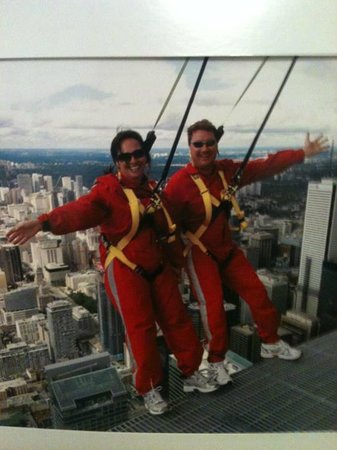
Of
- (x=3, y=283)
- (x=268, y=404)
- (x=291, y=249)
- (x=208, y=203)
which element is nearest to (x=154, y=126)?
(x=208, y=203)

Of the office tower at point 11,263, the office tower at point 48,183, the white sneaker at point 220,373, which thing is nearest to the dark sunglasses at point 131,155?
the office tower at point 48,183

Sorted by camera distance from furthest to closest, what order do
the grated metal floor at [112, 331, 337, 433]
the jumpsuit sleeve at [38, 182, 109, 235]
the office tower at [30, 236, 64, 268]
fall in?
1. the grated metal floor at [112, 331, 337, 433]
2. the office tower at [30, 236, 64, 268]
3. the jumpsuit sleeve at [38, 182, 109, 235]

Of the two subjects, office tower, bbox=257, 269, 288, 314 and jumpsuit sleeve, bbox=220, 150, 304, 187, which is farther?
office tower, bbox=257, 269, 288, 314

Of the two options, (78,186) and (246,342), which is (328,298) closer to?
(246,342)

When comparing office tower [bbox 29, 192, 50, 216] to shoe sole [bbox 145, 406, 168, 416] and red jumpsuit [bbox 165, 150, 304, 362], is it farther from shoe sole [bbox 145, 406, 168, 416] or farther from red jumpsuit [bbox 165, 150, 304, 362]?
shoe sole [bbox 145, 406, 168, 416]

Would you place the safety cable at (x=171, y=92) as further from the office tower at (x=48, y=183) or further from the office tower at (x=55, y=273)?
the office tower at (x=55, y=273)

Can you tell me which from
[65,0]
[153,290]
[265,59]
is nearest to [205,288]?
[153,290]

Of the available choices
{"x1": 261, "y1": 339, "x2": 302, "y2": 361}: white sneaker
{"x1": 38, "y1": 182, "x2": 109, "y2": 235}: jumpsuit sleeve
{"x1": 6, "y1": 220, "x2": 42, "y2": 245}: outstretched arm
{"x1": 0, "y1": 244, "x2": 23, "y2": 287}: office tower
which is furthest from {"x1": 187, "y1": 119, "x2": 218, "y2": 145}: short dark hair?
{"x1": 261, "y1": 339, "x2": 302, "y2": 361}: white sneaker
